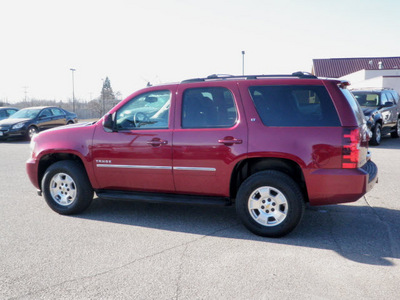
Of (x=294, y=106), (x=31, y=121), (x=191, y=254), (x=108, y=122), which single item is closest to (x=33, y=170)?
(x=108, y=122)

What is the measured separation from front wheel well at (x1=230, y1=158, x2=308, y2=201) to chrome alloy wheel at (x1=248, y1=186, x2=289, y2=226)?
1.06 feet

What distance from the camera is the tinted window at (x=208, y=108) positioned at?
4.73 m

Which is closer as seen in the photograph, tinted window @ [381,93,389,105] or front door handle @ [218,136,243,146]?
front door handle @ [218,136,243,146]

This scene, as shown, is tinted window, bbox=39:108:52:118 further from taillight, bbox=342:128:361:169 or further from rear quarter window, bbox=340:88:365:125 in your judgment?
taillight, bbox=342:128:361:169

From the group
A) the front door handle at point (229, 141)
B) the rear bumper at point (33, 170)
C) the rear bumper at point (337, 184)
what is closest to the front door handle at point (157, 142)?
the front door handle at point (229, 141)

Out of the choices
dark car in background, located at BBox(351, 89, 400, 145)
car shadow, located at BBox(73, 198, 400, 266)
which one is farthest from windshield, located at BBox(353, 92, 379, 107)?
car shadow, located at BBox(73, 198, 400, 266)

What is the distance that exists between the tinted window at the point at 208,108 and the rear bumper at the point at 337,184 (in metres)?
1.17

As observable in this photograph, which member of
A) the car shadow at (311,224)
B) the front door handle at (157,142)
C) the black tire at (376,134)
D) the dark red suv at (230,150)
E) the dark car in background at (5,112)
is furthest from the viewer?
the dark car in background at (5,112)

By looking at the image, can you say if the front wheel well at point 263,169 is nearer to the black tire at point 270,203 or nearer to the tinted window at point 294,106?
the black tire at point 270,203

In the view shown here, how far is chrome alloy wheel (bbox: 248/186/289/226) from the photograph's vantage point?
4.49 m

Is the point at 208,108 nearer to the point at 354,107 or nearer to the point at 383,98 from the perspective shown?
the point at 354,107

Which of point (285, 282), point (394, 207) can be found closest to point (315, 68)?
point (394, 207)

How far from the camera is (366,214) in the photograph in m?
5.41

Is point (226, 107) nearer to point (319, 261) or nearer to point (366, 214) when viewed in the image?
point (319, 261)
